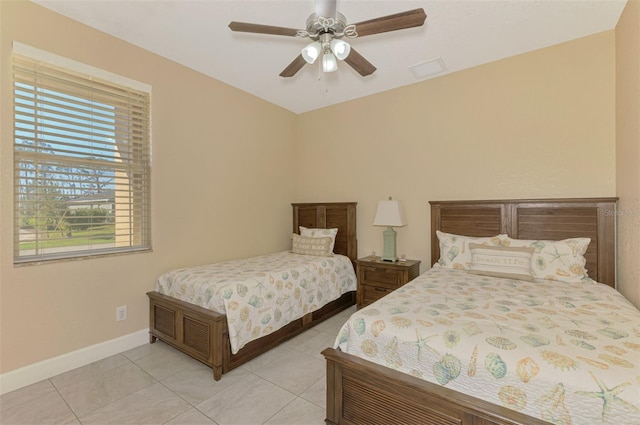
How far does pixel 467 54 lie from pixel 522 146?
1066mm

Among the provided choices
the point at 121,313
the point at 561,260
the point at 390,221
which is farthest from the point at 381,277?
the point at 121,313

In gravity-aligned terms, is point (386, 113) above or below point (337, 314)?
above

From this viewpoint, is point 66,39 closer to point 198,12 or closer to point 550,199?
point 198,12

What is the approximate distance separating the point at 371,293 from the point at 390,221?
86 cm

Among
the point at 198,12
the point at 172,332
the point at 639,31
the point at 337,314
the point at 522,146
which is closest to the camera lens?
the point at 639,31

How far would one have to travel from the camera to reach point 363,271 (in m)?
3.34

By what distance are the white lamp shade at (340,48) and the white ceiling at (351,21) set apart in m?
0.58

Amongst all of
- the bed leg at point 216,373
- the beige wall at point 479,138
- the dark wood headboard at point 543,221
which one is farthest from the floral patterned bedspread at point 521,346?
the beige wall at point 479,138

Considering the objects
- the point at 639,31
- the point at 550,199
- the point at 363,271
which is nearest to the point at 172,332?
the point at 363,271

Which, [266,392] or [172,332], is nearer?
[266,392]

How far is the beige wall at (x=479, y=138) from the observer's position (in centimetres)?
254

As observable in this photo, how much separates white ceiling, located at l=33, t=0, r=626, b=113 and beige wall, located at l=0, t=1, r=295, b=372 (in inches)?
8.6

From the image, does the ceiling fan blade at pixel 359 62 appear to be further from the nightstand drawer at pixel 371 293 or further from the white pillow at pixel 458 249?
the nightstand drawer at pixel 371 293

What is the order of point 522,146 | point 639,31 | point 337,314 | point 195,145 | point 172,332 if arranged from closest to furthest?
point 639,31
point 172,332
point 522,146
point 195,145
point 337,314
